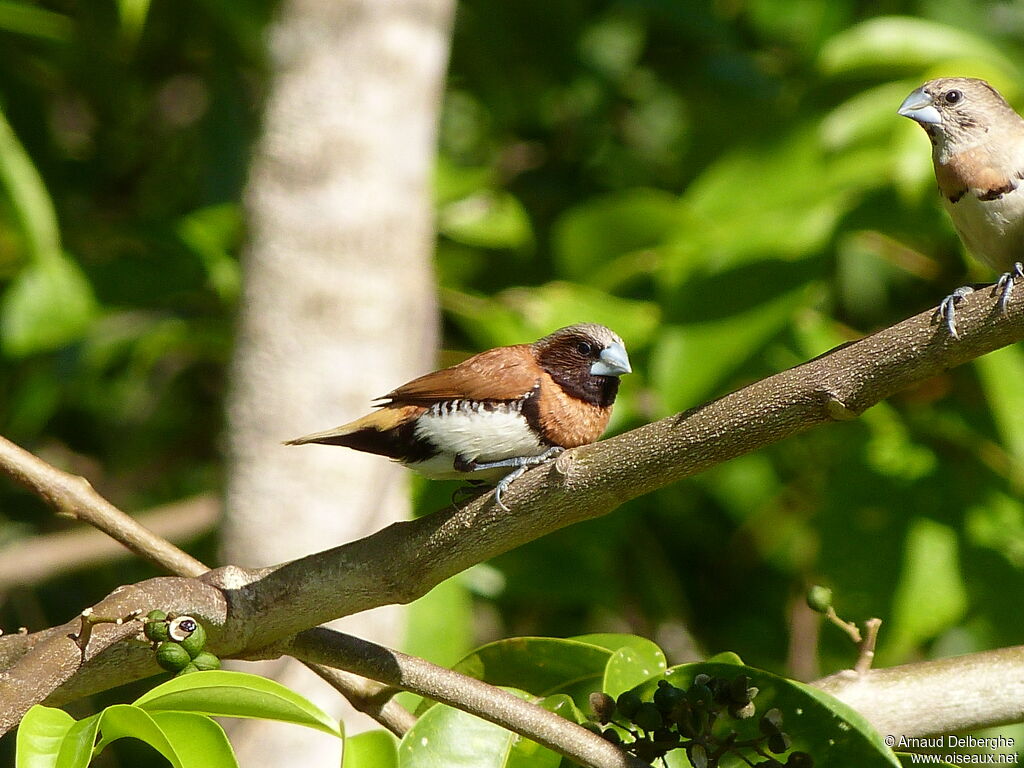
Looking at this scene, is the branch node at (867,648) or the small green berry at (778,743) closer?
the small green berry at (778,743)

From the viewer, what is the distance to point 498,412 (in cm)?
269

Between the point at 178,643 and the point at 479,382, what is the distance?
102 centimetres

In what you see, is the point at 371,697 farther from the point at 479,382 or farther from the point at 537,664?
the point at 479,382

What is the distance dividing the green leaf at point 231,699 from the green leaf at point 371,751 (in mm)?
149

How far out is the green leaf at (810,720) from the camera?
194 cm

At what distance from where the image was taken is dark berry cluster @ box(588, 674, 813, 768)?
201cm

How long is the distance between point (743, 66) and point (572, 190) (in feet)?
3.21

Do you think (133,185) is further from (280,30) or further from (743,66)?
A: (743,66)

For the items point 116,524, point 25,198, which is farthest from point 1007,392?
point 25,198

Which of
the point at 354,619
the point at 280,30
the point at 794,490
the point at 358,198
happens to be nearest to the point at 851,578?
the point at 794,490

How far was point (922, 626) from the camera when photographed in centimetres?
387

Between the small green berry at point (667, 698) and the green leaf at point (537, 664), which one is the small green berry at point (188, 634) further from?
the small green berry at point (667, 698)

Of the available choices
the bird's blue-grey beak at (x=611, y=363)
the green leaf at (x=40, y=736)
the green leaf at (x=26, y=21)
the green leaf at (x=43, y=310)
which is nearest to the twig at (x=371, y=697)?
the green leaf at (x=40, y=736)

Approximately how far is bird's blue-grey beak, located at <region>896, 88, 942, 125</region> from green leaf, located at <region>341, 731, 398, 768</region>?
6.54 ft
